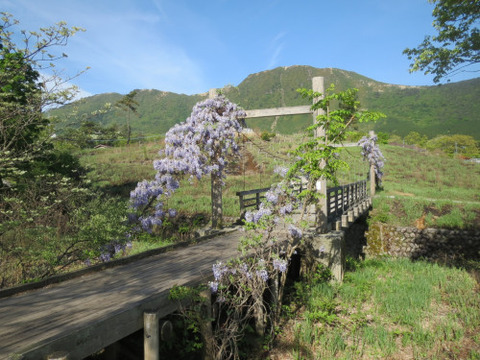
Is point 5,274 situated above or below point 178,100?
below

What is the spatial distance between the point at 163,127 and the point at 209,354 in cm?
9785

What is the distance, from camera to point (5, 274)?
638cm

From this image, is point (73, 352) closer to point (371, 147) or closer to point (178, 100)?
point (371, 147)

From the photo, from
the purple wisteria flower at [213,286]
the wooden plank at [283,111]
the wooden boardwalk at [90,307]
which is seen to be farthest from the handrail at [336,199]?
the purple wisteria flower at [213,286]

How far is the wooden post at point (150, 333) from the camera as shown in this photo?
110 inches

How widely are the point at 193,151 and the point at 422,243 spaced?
1170cm

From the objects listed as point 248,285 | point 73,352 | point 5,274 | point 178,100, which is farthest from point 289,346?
point 178,100

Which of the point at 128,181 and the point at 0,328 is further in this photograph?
the point at 128,181

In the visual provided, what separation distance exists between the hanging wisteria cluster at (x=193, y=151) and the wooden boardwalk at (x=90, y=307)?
2573mm

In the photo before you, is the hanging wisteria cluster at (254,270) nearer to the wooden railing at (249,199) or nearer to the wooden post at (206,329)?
the wooden post at (206,329)

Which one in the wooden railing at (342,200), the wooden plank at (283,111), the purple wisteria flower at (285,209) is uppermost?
the wooden plank at (283,111)

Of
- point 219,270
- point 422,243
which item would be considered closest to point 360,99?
point 422,243

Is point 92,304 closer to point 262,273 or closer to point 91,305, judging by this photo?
point 91,305

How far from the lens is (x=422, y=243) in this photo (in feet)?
Result: 44.0
